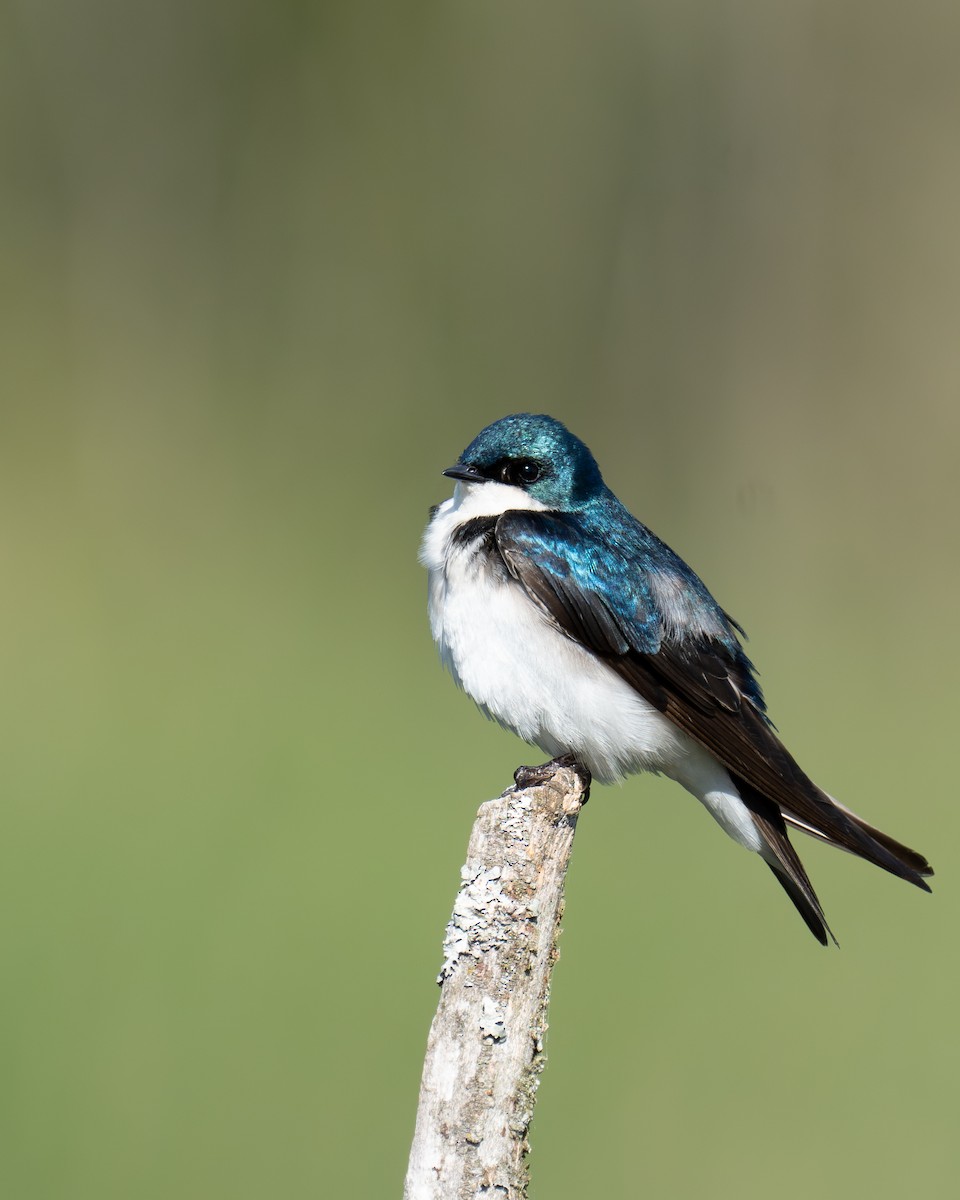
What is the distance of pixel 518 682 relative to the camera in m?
2.46

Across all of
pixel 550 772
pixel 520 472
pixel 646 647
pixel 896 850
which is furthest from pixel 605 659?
pixel 896 850

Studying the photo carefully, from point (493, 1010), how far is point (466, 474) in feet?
3.77

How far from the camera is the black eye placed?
8.66ft

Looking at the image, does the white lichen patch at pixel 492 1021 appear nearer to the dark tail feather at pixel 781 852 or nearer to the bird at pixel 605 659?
the bird at pixel 605 659

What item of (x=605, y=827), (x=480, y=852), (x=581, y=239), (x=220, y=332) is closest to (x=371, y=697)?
(x=605, y=827)

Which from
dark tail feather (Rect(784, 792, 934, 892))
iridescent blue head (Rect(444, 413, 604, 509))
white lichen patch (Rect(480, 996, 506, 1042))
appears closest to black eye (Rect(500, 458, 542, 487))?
iridescent blue head (Rect(444, 413, 604, 509))

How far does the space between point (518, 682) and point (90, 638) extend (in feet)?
9.10

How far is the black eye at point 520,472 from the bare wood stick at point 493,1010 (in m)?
0.87

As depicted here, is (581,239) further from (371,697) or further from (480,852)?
(480,852)

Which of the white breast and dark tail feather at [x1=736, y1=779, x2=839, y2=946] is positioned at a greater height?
the white breast

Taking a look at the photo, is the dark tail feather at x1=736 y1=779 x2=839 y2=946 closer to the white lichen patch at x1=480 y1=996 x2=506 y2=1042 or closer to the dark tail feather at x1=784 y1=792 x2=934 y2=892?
the dark tail feather at x1=784 y1=792 x2=934 y2=892

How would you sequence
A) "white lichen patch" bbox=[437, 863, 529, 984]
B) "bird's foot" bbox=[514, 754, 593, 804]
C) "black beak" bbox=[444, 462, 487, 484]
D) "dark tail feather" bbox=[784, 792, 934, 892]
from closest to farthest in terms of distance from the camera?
1. "white lichen patch" bbox=[437, 863, 529, 984]
2. "dark tail feather" bbox=[784, 792, 934, 892]
3. "bird's foot" bbox=[514, 754, 593, 804]
4. "black beak" bbox=[444, 462, 487, 484]

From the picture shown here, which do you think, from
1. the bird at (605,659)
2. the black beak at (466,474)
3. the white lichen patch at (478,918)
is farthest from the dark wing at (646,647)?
the white lichen patch at (478,918)

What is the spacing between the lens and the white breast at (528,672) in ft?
8.07
